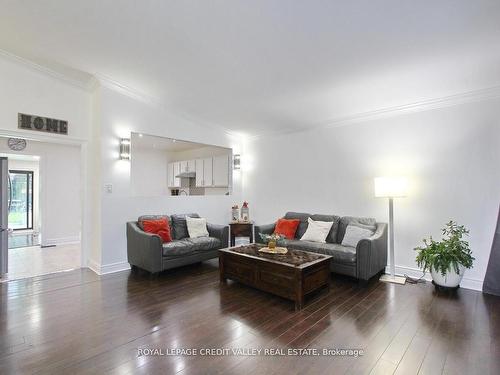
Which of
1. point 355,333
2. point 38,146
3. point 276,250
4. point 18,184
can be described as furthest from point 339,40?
point 18,184

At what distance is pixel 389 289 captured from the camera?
3.46 meters

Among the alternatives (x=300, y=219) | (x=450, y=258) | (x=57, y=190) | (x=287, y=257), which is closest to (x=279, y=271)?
(x=287, y=257)

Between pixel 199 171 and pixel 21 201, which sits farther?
pixel 21 201

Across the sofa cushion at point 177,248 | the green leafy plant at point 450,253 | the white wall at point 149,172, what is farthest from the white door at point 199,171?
the green leafy plant at point 450,253

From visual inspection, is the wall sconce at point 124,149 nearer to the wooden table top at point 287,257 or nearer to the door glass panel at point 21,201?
the wooden table top at point 287,257

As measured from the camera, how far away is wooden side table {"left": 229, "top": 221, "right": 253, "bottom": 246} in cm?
557

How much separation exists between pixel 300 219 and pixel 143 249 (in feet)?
8.79

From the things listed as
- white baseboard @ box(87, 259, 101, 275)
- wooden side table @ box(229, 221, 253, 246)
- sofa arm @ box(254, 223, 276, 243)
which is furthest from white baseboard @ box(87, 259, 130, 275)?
sofa arm @ box(254, 223, 276, 243)

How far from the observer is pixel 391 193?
3.75m

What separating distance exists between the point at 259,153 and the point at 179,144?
171cm

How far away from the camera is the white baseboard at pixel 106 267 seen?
4086 mm

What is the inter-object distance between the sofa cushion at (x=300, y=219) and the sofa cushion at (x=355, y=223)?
0.64m

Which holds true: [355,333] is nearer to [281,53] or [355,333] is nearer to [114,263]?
[281,53]

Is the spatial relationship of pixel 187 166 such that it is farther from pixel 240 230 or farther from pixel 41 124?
pixel 41 124
